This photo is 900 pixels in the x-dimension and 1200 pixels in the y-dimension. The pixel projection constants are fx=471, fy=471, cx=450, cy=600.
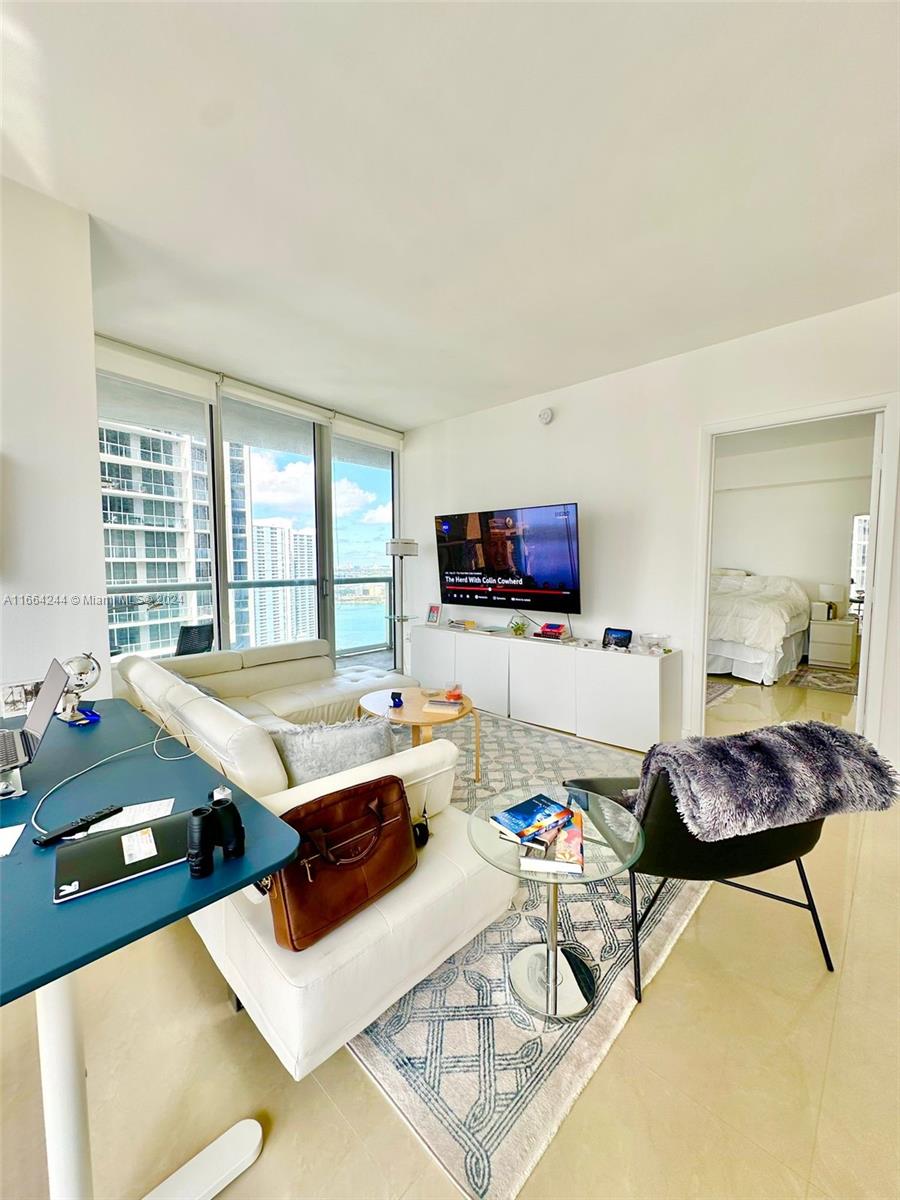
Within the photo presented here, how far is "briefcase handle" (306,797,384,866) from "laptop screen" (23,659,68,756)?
2.84 ft

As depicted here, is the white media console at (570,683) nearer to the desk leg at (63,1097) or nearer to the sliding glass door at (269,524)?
the sliding glass door at (269,524)

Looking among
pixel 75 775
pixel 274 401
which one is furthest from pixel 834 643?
pixel 75 775

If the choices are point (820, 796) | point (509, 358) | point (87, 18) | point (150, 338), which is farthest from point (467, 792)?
point (150, 338)

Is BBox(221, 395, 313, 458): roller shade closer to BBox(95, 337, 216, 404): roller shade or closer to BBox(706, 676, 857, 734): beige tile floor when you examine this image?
BBox(95, 337, 216, 404): roller shade

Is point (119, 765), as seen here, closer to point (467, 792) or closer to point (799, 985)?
point (467, 792)

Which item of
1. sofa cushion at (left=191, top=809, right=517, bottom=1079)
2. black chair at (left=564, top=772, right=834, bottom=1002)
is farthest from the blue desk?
black chair at (left=564, top=772, right=834, bottom=1002)

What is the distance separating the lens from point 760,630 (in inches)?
195

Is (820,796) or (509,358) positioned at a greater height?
(509,358)

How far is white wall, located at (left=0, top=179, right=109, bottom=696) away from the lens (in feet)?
6.31

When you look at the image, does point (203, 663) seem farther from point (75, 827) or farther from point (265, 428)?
point (75, 827)

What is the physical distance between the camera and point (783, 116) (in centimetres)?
155

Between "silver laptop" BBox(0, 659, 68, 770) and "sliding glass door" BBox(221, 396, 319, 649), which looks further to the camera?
"sliding glass door" BBox(221, 396, 319, 649)

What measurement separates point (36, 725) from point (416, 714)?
5.79 ft

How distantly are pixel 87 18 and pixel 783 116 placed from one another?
211 cm
